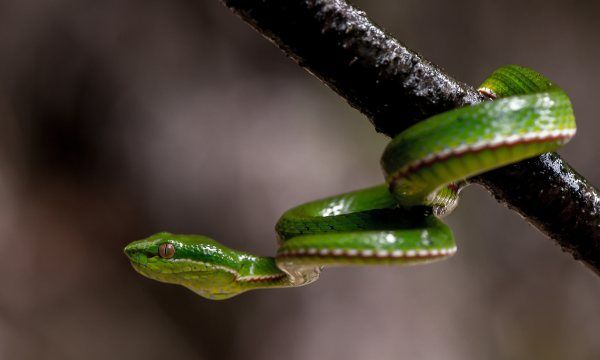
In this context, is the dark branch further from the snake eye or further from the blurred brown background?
the blurred brown background

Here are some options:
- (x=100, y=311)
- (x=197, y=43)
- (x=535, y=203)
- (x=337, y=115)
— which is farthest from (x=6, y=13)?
(x=535, y=203)

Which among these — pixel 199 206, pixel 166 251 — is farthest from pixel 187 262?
pixel 199 206

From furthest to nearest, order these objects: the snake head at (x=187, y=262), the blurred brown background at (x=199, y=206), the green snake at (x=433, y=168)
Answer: the blurred brown background at (x=199, y=206)
the snake head at (x=187, y=262)
the green snake at (x=433, y=168)

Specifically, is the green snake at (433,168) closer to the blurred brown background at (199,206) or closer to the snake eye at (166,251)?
the snake eye at (166,251)

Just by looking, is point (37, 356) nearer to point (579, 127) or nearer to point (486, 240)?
point (486, 240)

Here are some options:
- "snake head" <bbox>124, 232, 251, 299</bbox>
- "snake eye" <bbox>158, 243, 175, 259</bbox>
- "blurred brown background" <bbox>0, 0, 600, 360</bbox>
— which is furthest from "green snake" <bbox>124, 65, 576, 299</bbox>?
"blurred brown background" <bbox>0, 0, 600, 360</bbox>

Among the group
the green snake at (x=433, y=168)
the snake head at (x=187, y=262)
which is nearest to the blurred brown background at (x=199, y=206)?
the snake head at (x=187, y=262)

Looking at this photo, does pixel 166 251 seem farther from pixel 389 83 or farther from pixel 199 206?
pixel 199 206
